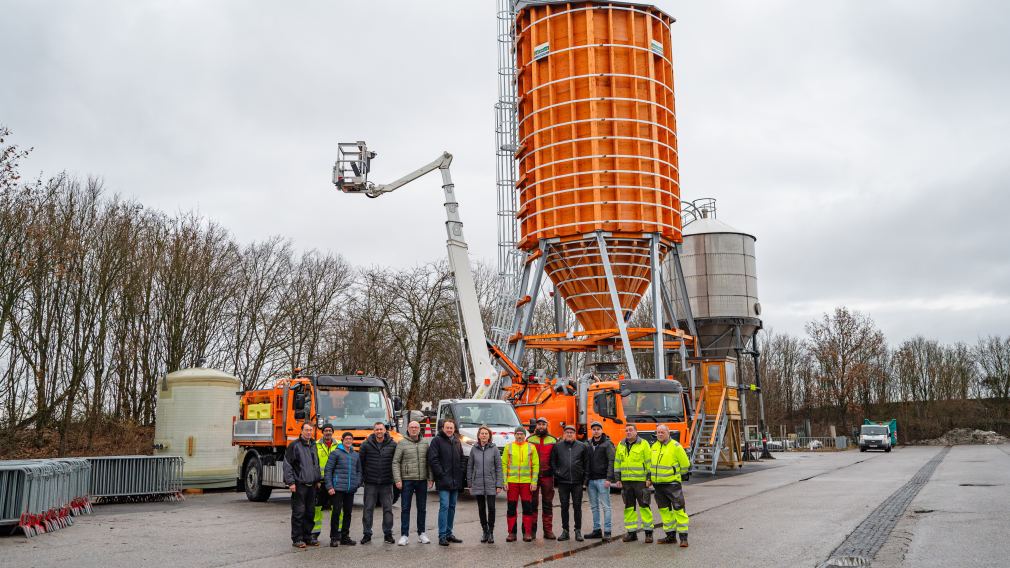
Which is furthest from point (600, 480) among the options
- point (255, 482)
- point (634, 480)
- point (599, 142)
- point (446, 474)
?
point (599, 142)

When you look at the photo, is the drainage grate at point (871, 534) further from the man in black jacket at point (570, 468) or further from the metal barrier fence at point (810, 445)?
the metal barrier fence at point (810, 445)

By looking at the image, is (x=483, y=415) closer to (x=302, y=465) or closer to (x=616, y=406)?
(x=616, y=406)

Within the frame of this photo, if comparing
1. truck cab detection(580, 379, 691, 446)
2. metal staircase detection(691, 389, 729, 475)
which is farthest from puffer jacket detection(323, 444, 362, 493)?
metal staircase detection(691, 389, 729, 475)

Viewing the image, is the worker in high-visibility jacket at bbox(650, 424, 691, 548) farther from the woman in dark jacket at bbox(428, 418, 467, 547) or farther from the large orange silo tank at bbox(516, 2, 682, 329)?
the large orange silo tank at bbox(516, 2, 682, 329)

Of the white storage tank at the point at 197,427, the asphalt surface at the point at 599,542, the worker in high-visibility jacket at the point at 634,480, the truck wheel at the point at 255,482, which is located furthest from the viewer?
the white storage tank at the point at 197,427

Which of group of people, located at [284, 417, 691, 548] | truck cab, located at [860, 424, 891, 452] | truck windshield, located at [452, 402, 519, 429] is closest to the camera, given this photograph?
group of people, located at [284, 417, 691, 548]

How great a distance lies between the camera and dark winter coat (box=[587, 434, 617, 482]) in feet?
39.8

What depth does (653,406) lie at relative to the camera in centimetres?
2300

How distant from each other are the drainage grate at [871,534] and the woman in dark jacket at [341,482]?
21.7 ft

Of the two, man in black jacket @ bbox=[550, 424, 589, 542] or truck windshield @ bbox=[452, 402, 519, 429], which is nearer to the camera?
man in black jacket @ bbox=[550, 424, 589, 542]

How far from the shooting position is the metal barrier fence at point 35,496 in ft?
42.7

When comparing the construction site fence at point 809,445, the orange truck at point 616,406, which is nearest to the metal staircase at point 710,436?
the orange truck at point 616,406

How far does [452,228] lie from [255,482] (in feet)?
31.7

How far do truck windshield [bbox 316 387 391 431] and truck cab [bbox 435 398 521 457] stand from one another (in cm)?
197
